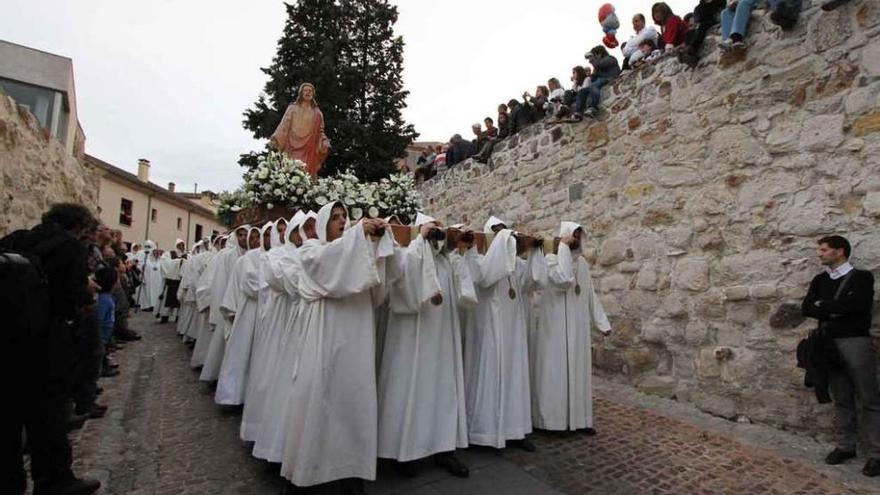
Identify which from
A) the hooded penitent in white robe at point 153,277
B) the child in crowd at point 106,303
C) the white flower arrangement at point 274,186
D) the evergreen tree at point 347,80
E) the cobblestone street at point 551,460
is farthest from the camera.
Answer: the evergreen tree at point 347,80

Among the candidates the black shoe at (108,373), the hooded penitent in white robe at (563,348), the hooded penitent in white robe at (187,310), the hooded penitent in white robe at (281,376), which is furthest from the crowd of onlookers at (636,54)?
the black shoe at (108,373)

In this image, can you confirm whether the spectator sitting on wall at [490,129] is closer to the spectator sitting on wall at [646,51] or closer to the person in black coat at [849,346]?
the spectator sitting on wall at [646,51]

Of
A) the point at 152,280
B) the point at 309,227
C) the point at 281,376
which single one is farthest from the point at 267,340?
the point at 152,280

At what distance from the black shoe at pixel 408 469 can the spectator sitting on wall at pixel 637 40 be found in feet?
19.3

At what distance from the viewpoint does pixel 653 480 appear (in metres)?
3.49

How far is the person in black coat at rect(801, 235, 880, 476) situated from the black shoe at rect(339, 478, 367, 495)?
12.0 feet

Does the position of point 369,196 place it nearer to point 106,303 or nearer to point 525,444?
point 106,303

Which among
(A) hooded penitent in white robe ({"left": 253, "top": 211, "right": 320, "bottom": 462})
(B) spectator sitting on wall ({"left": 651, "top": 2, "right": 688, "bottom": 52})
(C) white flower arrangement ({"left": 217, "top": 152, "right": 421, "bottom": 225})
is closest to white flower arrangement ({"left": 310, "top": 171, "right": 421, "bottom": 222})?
(C) white flower arrangement ({"left": 217, "top": 152, "right": 421, "bottom": 225})

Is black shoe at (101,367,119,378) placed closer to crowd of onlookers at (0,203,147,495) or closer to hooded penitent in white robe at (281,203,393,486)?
crowd of onlookers at (0,203,147,495)

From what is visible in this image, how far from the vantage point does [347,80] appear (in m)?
17.1

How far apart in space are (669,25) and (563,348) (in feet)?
14.4

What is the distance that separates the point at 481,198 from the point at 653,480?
6.95 metres

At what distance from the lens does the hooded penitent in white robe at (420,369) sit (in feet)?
11.6

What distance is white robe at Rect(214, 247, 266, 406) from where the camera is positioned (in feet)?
16.6
